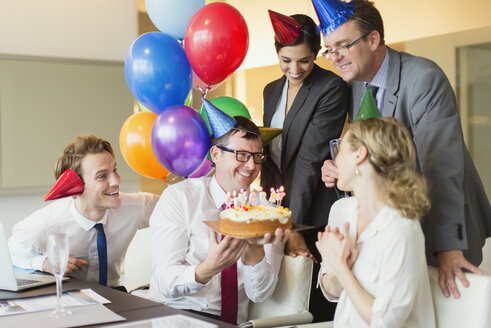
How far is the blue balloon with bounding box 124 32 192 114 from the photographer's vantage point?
281 cm

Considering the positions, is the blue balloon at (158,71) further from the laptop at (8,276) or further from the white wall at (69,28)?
the white wall at (69,28)

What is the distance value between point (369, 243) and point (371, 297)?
172 millimetres

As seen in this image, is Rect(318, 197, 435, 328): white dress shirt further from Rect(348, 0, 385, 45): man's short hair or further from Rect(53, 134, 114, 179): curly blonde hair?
Rect(53, 134, 114, 179): curly blonde hair

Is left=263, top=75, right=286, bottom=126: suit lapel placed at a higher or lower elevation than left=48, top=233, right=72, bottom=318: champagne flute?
higher

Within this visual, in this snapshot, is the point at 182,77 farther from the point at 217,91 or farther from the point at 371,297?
the point at 217,91

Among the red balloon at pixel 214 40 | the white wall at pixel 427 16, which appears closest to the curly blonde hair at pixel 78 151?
the red balloon at pixel 214 40

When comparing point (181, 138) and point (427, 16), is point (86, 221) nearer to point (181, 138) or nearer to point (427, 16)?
point (181, 138)

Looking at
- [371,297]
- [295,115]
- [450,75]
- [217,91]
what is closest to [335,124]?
[295,115]

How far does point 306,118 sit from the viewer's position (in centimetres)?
289

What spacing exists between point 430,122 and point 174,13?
1.52 m

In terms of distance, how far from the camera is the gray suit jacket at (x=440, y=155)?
2.02m

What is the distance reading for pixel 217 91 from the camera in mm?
6695

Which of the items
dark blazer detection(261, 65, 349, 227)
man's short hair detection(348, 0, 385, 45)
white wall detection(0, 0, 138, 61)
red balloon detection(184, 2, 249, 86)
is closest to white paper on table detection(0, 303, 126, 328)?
dark blazer detection(261, 65, 349, 227)

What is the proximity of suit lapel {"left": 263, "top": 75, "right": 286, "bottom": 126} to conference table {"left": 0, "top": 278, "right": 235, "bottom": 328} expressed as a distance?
1318 millimetres
